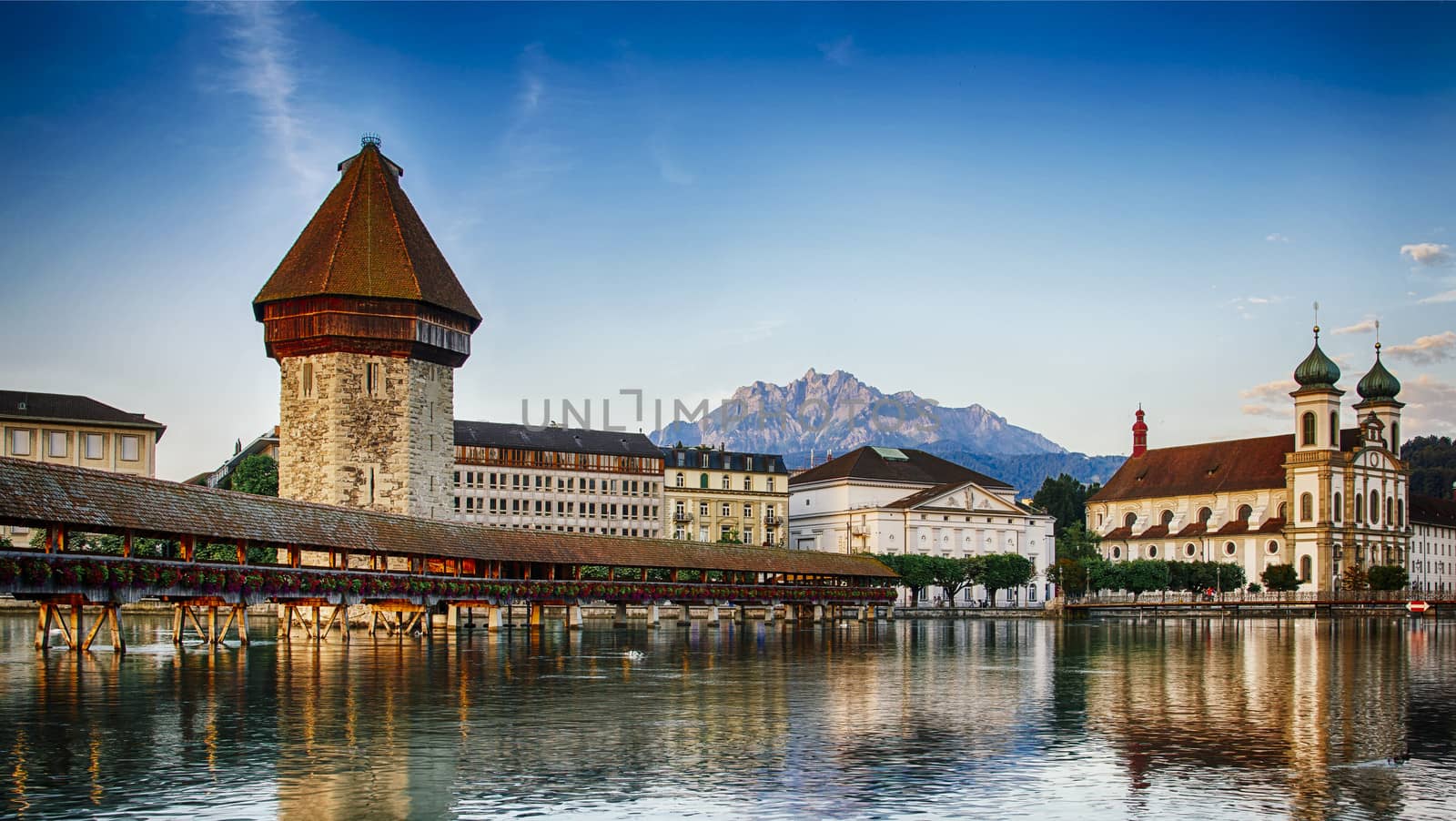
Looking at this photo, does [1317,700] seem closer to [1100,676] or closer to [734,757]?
[1100,676]

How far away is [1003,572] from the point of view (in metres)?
103

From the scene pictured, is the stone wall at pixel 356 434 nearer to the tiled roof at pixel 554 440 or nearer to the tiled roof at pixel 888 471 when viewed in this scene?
the tiled roof at pixel 554 440

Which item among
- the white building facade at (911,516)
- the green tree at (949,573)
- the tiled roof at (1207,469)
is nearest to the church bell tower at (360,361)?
the green tree at (949,573)

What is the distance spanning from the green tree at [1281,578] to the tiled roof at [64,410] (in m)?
80.8

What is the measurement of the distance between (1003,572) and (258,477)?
50424mm

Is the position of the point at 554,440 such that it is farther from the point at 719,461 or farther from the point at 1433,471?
the point at 1433,471

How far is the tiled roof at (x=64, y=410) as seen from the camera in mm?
79562

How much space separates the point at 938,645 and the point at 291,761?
33.7 meters

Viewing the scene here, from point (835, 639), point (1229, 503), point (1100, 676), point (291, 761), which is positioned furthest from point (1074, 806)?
point (1229, 503)

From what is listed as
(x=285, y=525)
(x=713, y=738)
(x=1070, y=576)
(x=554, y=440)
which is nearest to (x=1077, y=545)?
(x=1070, y=576)

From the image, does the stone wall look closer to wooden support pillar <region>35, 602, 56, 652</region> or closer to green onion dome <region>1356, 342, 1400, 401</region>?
wooden support pillar <region>35, 602, 56, 652</region>

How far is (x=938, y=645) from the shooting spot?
157ft

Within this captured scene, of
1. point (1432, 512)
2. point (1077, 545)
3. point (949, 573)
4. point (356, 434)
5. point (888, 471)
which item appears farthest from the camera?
point (1432, 512)

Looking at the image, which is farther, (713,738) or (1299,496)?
(1299,496)
